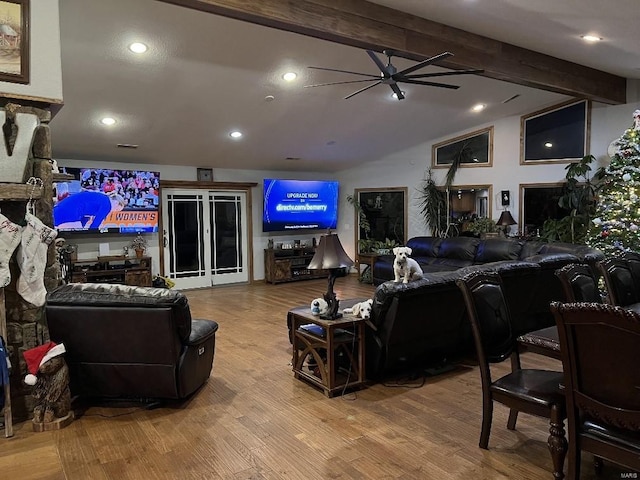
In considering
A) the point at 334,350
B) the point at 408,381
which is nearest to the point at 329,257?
the point at 334,350

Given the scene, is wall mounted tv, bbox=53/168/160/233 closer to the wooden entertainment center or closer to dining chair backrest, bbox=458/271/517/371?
the wooden entertainment center

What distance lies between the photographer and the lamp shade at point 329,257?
3541 mm

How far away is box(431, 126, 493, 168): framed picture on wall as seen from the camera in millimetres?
8125

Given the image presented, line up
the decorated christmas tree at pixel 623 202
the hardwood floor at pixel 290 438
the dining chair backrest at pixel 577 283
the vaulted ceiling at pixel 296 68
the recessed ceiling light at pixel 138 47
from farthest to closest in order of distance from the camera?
1. the decorated christmas tree at pixel 623 202
2. the recessed ceiling light at pixel 138 47
3. the vaulted ceiling at pixel 296 68
4. the dining chair backrest at pixel 577 283
5. the hardwood floor at pixel 290 438

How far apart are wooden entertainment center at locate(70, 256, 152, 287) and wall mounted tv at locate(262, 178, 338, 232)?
102 inches

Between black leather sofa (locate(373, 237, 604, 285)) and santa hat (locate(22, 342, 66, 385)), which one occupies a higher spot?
black leather sofa (locate(373, 237, 604, 285))

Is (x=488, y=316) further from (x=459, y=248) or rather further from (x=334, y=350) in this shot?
(x=459, y=248)

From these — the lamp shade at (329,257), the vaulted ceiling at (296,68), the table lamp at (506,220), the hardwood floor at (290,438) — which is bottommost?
the hardwood floor at (290,438)

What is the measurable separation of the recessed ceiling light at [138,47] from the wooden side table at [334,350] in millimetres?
3114

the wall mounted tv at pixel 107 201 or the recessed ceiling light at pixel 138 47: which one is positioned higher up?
the recessed ceiling light at pixel 138 47

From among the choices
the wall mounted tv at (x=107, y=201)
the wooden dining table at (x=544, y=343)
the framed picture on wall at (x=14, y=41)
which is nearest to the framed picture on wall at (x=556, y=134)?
the wooden dining table at (x=544, y=343)

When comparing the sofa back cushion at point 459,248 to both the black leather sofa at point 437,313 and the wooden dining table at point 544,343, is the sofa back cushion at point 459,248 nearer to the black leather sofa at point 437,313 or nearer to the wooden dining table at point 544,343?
the black leather sofa at point 437,313

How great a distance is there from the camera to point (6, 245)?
2.98 m

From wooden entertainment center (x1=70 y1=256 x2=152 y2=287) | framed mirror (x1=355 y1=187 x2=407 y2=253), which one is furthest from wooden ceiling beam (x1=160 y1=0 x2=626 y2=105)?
wooden entertainment center (x1=70 y1=256 x2=152 y2=287)
